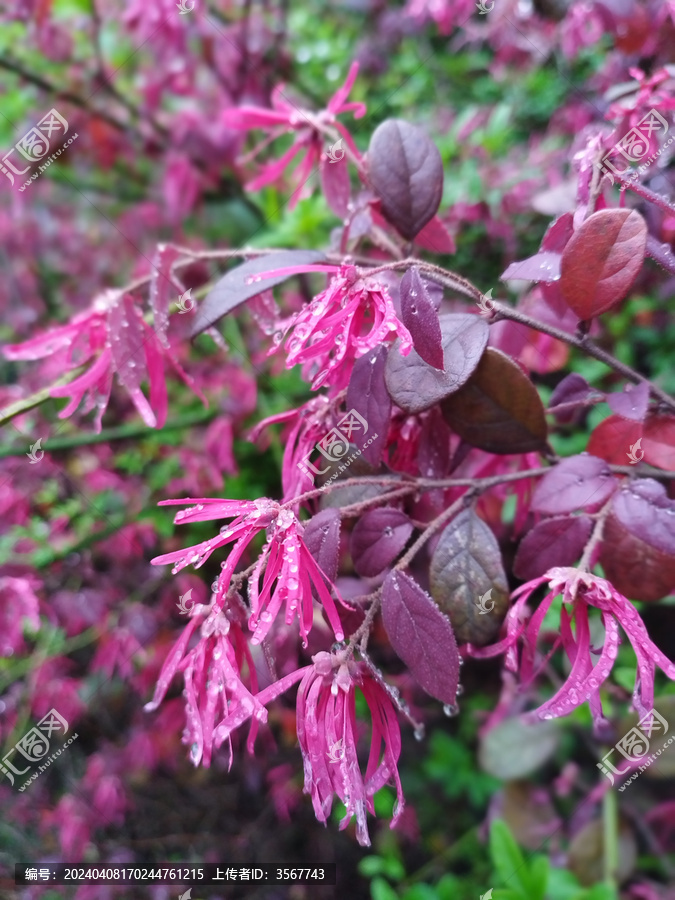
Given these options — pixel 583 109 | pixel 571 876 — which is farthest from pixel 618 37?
pixel 571 876

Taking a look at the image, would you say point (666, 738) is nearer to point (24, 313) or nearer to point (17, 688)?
point (17, 688)

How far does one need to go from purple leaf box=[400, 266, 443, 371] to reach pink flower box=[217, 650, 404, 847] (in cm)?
23

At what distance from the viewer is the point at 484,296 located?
1.61 feet

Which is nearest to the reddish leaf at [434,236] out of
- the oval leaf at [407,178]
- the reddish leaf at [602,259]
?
the oval leaf at [407,178]

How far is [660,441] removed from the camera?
0.56 meters

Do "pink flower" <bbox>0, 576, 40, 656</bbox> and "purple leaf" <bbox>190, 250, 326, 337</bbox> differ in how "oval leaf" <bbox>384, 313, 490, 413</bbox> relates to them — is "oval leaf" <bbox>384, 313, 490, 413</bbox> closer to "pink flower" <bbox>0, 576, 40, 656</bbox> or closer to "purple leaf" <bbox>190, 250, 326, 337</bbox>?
"purple leaf" <bbox>190, 250, 326, 337</bbox>

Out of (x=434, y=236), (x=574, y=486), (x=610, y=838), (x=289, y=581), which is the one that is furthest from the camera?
(x=610, y=838)

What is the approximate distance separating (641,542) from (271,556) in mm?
316

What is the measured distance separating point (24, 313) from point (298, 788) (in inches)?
58.5

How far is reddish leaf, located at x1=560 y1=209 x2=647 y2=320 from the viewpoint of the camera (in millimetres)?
465

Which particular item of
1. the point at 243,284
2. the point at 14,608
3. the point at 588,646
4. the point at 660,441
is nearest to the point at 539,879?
the point at 588,646

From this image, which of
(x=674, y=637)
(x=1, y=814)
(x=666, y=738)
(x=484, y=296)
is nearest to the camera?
(x=484, y=296)

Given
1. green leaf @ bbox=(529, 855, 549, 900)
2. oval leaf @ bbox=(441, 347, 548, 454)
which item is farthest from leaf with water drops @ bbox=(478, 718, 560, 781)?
oval leaf @ bbox=(441, 347, 548, 454)

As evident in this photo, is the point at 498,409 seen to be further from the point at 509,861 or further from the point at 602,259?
the point at 509,861
